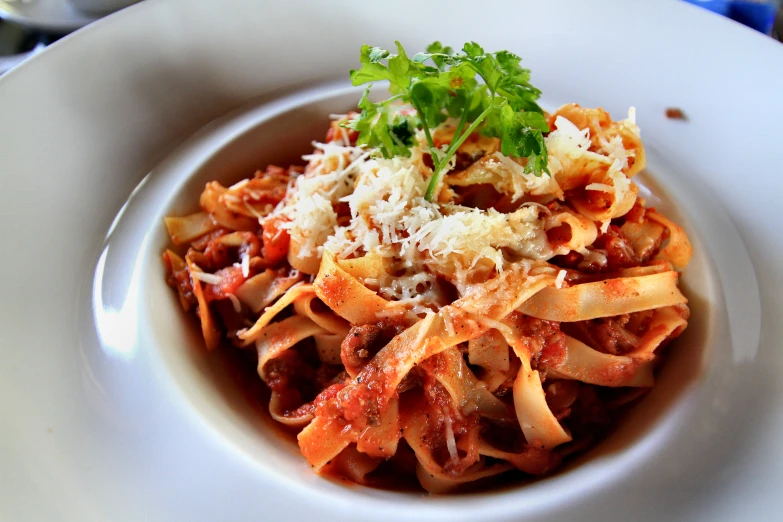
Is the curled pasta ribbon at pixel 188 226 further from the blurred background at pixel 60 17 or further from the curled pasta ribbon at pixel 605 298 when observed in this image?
the blurred background at pixel 60 17

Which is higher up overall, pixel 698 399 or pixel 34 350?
pixel 34 350

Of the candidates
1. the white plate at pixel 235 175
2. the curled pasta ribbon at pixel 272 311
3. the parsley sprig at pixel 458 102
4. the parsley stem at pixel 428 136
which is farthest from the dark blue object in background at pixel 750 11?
the curled pasta ribbon at pixel 272 311

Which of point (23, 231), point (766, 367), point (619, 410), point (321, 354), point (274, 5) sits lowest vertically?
point (619, 410)

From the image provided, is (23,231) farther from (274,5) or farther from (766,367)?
(766,367)

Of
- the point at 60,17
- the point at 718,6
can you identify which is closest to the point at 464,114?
the point at 718,6

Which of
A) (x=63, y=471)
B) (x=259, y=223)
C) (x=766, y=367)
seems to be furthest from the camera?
(x=259, y=223)

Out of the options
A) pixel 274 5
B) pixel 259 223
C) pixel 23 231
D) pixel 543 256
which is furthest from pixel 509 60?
pixel 23 231

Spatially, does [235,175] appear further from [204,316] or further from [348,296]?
[348,296]

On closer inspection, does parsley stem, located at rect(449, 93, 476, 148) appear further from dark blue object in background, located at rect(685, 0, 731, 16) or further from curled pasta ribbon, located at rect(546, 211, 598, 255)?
dark blue object in background, located at rect(685, 0, 731, 16)

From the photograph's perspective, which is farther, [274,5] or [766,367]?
[274,5]
